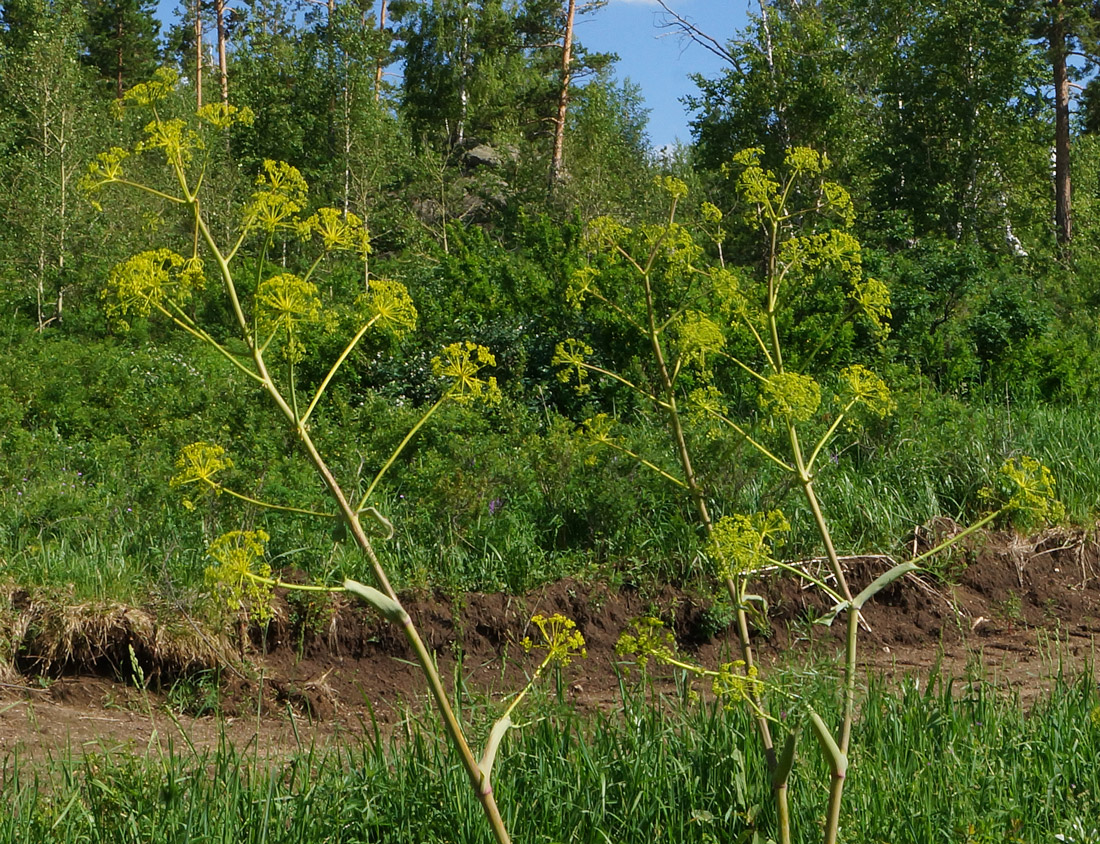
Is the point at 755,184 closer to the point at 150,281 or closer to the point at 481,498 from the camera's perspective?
the point at 150,281

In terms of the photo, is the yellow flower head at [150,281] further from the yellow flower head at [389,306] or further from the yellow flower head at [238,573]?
the yellow flower head at [238,573]

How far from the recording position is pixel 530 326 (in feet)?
30.3

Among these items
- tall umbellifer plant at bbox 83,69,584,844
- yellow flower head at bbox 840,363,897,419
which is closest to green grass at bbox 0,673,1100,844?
yellow flower head at bbox 840,363,897,419

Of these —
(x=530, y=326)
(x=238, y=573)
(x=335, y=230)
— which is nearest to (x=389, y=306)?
(x=335, y=230)

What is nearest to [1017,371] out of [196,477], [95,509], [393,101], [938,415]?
[938,415]

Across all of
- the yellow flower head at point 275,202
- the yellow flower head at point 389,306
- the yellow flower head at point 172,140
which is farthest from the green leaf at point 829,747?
the yellow flower head at point 172,140

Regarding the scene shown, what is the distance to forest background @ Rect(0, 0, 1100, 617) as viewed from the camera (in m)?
5.43

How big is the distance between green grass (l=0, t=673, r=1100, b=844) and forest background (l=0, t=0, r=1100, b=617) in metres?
0.83

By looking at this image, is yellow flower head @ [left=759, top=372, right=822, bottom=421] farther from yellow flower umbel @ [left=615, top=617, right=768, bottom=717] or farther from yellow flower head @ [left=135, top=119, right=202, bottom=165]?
yellow flower head @ [left=135, top=119, right=202, bottom=165]

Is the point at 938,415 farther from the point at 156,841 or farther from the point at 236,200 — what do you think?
the point at 236,200

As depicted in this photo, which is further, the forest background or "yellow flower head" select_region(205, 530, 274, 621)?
the forest background

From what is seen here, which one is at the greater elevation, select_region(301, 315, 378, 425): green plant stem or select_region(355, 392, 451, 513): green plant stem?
select_region(301, 315, 378, 425): green plant stem

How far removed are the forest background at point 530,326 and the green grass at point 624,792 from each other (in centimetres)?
83

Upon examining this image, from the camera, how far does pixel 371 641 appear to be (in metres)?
4.78
